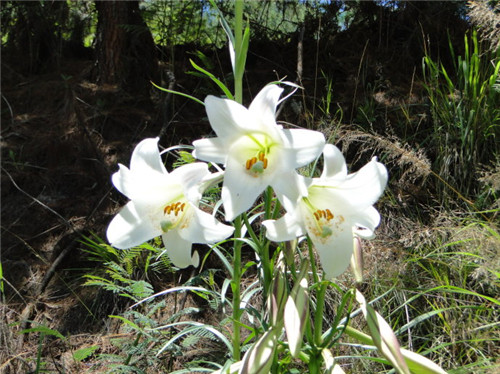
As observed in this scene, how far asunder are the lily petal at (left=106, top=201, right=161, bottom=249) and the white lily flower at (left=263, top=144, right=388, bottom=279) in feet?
0.88

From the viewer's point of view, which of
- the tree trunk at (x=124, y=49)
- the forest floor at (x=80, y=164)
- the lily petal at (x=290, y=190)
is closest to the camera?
the lily petal at (x=290, y=190)

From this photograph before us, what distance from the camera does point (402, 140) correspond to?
255 centimetres

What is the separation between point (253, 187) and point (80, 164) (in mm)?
2409

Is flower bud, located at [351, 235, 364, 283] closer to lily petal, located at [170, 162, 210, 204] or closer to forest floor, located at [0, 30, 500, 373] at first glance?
lily petal, located at [170, 162, 210, 204]

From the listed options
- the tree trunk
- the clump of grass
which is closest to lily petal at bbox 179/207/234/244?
the clump of grass

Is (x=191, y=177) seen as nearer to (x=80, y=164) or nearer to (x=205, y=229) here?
(x=205, y=229)

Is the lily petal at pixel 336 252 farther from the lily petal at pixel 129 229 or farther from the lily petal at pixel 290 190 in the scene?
the lily petal at pixel 129 229

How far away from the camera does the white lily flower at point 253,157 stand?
88cm

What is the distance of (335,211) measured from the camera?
3.21ft

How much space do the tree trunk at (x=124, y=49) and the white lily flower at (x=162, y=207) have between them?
91.3 inches

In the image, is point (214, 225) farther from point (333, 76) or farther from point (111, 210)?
point (333, 76)

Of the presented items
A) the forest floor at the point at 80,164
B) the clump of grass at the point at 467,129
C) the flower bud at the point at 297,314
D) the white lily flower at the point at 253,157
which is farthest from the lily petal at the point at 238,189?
the clump of grass at the point at 467,129

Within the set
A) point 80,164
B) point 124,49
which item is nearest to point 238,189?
point 80,164

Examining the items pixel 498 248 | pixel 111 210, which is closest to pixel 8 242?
pixel 111 210
